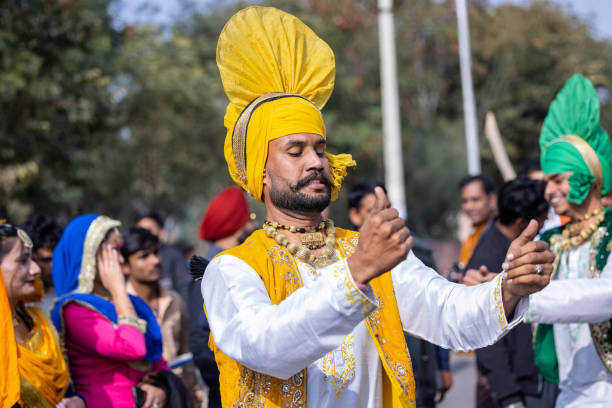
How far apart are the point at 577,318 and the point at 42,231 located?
388 cm

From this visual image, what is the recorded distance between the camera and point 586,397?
4.19 meters

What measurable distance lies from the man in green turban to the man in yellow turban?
1.22 m

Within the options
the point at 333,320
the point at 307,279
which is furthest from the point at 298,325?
the point at 307,279

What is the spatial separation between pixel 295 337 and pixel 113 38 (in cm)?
1527

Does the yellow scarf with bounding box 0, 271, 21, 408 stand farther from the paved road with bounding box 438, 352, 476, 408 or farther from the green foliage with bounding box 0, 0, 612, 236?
the green foliage with bounding box 0, 0, 612, 236

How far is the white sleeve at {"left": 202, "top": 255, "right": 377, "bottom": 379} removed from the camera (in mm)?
2250

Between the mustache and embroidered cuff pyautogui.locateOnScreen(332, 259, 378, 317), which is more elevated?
the mustache

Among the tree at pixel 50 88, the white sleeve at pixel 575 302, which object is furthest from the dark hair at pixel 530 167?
the tree at pixel 50 88

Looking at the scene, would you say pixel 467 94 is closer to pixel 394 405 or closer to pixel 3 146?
pixel 3 146

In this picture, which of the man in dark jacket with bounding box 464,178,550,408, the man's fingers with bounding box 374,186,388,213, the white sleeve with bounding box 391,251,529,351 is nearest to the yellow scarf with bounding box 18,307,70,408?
the white sleeve with bounding box 391,251,529,351

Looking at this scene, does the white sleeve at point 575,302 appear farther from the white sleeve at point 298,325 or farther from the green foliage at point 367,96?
the green foliage at point 367,96

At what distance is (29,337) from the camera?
13.3 ft

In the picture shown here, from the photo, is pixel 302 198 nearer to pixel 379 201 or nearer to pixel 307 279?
pixel 307 279

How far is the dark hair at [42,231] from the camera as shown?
5508 millimetres
